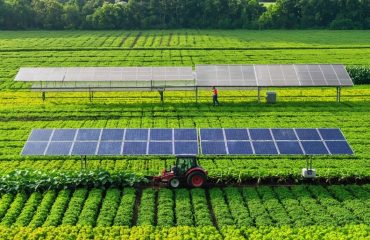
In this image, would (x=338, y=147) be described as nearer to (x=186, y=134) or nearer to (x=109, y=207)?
(x=186, y=134)

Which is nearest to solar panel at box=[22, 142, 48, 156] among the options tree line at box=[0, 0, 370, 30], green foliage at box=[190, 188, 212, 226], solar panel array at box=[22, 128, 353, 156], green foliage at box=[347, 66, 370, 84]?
solar panel array at box=[22, 128, 353, 156]

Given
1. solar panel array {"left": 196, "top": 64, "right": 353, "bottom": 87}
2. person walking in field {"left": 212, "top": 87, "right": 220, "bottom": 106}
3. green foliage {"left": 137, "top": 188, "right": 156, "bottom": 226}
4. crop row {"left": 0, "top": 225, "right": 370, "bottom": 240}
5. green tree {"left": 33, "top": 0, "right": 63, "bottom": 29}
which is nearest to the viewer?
crop row {"left": 0, "top": 225, "right": 370, "bottom": 240}

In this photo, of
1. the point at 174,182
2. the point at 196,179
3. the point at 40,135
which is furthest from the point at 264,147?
the point at 40,135

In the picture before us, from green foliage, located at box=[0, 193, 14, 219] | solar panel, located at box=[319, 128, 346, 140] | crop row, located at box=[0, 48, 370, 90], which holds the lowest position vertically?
crop row, located at box=[0, 48, 370, 90]

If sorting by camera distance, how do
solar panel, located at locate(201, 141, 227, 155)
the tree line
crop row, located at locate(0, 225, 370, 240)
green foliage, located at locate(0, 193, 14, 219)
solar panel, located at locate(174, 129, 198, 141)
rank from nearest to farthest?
crop row, located at locate(0, 225, 370, 240)
green foliage, located at locate(0, 193, 14, 219)
solar panel, located at locate(201, 141, 227, 155)
solar panel, located at locate(174, 129, 198, 141)
the tree line

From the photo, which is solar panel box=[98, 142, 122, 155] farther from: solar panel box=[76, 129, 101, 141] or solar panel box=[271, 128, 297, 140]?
solar panel box=[271, 128, 297, 140]

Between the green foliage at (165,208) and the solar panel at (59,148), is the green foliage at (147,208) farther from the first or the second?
the solar panel at (59,148)
